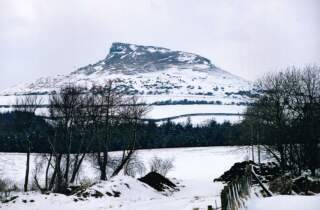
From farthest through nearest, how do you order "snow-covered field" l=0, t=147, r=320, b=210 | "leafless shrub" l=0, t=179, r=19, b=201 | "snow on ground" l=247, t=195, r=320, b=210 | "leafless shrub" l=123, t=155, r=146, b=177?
"leafless shrub" l=123, t=155, r=146, b=177
"leafless shrub" l=0, t=179, r=19, b=201
"snow-covered field" l=0, t=147, r=320, b=210
"snow on ground" l=247, t=195, r=320, b=210

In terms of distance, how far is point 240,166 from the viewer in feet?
150

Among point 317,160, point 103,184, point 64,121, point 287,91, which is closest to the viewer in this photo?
point 103,184

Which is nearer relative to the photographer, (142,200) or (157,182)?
(142,200)

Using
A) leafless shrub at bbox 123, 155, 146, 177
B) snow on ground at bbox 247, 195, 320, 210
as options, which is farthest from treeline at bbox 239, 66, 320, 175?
snow on ground at bbox 247, 195, 320, 210

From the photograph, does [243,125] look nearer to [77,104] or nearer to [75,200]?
[77,104]

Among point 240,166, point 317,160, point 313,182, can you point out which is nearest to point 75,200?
point 313,182

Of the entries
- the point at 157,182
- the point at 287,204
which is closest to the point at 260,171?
the point at 157,182

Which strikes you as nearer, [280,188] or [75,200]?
[280,188]

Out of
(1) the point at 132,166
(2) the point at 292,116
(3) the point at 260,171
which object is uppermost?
(2) the point at 292,116

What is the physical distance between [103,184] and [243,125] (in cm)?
2857

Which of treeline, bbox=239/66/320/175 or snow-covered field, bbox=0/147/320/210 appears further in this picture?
treeline, bbox=239/66/320/175

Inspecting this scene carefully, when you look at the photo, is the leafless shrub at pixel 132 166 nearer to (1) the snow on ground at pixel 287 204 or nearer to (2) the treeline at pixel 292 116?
(2) the treeline at pixel 292 116

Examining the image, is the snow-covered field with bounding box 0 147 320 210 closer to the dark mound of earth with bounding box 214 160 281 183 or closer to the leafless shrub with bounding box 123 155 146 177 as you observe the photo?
the dark mound of earth with bounding box 214 160 281 183

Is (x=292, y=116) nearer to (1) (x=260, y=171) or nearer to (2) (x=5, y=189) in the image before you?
(1) (x=260, y=171)
